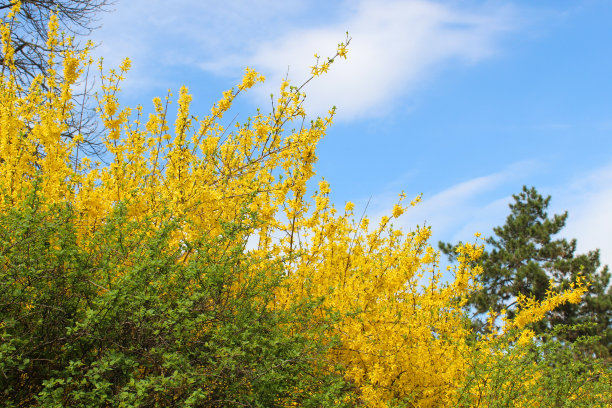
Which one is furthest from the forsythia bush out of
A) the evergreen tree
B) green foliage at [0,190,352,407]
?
the evergreen tree

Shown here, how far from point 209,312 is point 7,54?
3985 millimetres

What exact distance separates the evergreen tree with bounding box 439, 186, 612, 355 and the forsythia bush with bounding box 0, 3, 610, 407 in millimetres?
12190

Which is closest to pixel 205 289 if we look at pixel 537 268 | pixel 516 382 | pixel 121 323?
pixel 121 323

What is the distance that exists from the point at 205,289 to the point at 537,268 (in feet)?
52.8

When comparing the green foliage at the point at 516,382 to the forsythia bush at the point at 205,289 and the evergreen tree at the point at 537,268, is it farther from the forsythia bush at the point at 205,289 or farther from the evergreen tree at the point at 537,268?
the evergreen tree at the point at 537,268

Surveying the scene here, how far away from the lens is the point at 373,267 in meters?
5.06

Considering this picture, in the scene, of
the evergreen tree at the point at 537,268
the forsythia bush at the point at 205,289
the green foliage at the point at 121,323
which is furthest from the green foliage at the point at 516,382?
the evergreen tree at the point at 537,268

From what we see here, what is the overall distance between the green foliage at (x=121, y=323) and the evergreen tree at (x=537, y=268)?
13998 millimetres

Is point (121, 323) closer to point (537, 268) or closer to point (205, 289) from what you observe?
point (205, 289)

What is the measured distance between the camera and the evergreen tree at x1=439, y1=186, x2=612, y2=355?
1684 centimetres

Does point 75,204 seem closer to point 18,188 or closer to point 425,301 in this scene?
point 18,188

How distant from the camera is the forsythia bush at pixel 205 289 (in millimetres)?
3262

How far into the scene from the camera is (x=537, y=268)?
1734cm

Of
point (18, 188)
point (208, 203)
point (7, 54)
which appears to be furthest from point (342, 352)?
point (7, 54)
